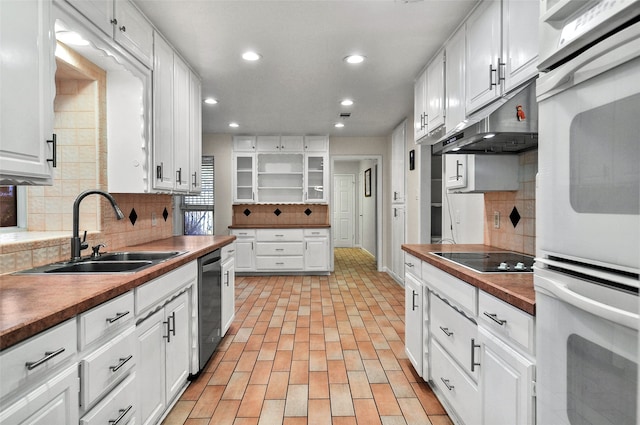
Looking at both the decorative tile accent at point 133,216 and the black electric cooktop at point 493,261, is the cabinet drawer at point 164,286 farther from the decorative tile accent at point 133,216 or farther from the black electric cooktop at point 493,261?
the black electric cooktop at point 493,261

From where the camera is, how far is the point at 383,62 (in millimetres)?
3109

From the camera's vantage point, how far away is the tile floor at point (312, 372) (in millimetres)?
2012

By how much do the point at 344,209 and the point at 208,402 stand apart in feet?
26.3

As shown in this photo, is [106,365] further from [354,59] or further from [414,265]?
[354,59]

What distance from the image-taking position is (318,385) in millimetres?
2340

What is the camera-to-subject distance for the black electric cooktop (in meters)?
1.65

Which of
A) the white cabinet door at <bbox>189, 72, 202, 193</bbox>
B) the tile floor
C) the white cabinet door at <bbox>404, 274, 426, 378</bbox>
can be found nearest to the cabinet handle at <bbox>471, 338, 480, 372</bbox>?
the tile floor

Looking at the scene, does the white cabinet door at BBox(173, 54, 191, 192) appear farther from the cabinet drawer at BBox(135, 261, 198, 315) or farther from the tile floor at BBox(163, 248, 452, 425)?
the tile floor at BBox(163, 248, 452, 425)

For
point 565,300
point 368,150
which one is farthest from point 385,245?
point 565,300

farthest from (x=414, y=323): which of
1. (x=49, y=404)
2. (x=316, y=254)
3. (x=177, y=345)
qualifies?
(x=316, y=254)

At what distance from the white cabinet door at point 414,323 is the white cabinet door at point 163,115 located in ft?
6.50

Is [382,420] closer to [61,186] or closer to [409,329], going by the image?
[409,329]

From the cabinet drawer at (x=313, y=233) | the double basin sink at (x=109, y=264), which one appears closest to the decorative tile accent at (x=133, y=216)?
the double basin sink at (x=109, y=264)

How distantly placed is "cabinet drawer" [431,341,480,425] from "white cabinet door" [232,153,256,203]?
4.67 metres
